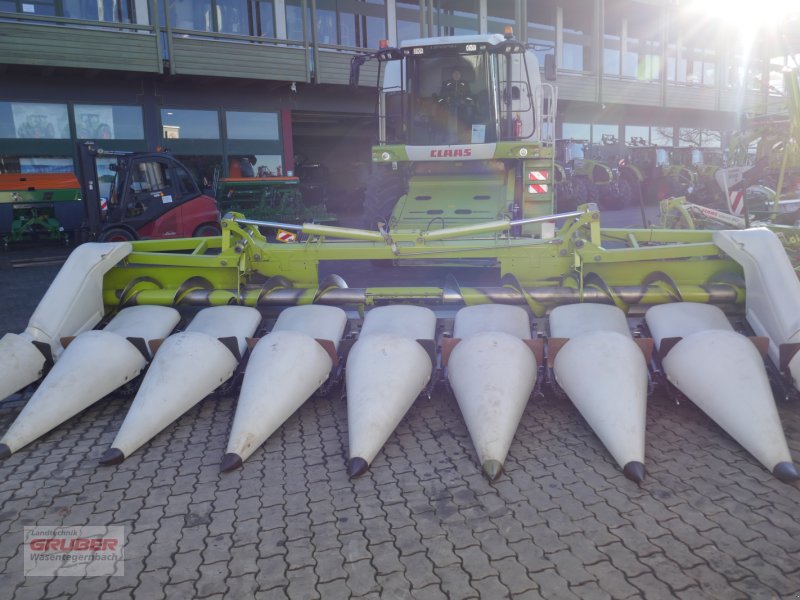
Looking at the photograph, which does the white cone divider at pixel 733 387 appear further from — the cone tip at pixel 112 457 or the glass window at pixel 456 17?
the glass window at pixel 456 17

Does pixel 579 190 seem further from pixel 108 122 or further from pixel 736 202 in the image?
pixel 108 122

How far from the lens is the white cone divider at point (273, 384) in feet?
11.4

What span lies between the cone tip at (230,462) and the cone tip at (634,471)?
6.25 ft

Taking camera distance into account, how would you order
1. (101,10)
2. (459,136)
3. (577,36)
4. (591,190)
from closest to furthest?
(459,136), (101,10), (591,190), (577,36)

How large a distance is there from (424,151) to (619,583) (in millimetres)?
6481

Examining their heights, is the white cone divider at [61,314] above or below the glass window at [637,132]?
below

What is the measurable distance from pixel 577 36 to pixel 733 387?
2399 centimetres

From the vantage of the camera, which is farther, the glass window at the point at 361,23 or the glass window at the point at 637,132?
the glass window at the point at 637,132

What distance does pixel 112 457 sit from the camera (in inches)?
136

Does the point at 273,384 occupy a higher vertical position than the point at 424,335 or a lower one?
lower

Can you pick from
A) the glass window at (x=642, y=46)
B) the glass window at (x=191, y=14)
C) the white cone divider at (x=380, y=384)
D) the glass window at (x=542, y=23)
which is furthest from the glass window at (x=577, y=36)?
the white cone divider at (x=380, y=384)

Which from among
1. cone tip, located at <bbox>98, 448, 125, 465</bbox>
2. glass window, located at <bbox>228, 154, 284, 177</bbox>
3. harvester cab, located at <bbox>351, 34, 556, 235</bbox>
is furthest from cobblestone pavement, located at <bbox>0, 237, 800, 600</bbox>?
glass window, located at <bbox>228, 154, 284, 177</bbox>

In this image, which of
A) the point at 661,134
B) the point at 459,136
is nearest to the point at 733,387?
the point at 459,136

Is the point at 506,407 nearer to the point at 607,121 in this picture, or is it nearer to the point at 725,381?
the point at 725,381
